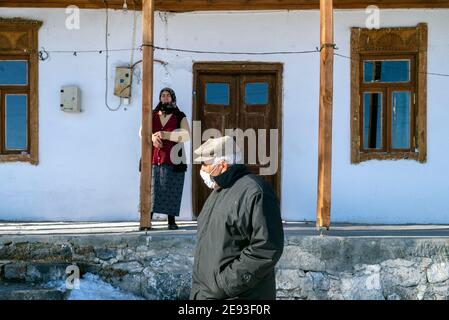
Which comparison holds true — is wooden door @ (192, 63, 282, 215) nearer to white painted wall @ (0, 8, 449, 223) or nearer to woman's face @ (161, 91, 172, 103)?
white painted wall @ (0, 8, 449, 223)

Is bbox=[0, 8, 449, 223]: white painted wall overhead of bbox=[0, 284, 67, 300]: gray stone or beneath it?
overhead

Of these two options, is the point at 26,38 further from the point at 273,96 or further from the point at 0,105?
the point at 273,96

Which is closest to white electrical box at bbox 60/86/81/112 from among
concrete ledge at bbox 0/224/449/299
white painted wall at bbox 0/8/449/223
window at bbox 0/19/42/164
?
white painted wall at bbox 0/8/449/223

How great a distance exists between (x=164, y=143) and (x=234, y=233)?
3288 mm

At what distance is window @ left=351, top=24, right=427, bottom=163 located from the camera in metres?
7.20

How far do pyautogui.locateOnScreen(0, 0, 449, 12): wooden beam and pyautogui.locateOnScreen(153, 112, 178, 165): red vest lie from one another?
1770 millimetres

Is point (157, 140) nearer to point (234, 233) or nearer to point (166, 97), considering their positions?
point (166, 97)

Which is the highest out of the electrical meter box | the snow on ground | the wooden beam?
the wooden beam

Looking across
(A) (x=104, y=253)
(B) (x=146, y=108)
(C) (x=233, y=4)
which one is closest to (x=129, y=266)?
(A) (x=104, y=253)

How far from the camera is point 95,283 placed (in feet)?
17.9

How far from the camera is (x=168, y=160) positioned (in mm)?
6059

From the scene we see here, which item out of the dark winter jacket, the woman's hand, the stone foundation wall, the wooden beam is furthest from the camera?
the wooden beam

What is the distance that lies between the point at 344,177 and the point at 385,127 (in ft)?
2.86

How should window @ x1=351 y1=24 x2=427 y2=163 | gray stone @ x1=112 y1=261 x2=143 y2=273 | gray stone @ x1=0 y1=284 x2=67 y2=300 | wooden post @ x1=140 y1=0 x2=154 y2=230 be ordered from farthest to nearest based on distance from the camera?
window @ x1=351 y1=24 x2=427 y2=163 → wooden post @ x1=140 y1=0 x2=154 y2=230 → gray stone @ x1=112 y1=261 x2=143 y2=273 → gray stone @ x1=0 y1=284 x2=67 y2=300
